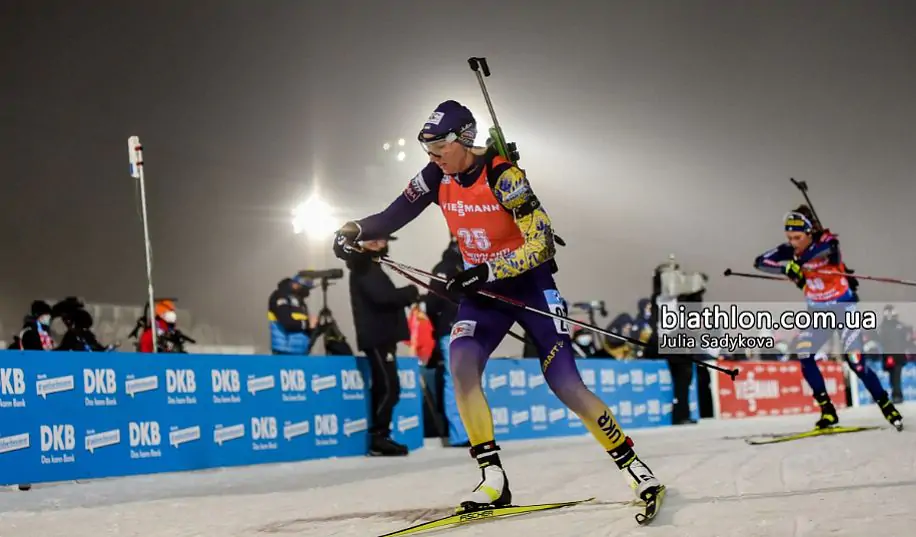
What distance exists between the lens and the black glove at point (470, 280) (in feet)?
13.1

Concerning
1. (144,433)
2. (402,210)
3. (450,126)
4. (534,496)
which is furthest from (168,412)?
(450,126)

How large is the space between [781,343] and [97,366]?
19.0 metres

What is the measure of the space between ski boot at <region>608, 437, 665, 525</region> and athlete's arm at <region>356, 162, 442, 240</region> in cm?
145

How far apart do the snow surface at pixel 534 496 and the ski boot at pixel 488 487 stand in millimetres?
124

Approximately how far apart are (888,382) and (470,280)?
18351mm

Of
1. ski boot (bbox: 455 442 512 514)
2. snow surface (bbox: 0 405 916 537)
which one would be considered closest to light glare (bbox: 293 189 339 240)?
snow surface (bbox: 0 405 916 537)

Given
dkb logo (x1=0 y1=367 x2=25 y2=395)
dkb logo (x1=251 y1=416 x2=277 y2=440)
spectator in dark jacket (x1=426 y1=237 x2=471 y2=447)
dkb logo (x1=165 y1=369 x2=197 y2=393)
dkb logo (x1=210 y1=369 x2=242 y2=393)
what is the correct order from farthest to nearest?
spectator in dark jacket (x1=426 y1=237 x2=471 y2=447), dkb logo (x1=251 y1=416 x2=277 y2=440), dkb logo (x1=210 y1=369 x2=242 y2=393), dkb logo (x1=165 y1=369 x2=197 y2=393), dkb logo (x1=0 y1=367 x2=25 y2=395)

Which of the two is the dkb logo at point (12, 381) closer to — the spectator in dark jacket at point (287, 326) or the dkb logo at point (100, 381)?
the dkb logo at point (100, 381)

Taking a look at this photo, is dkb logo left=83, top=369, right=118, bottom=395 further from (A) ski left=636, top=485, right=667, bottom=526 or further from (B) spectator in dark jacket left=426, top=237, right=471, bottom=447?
(A) ski left=636, top=485, right=667, bottom=526

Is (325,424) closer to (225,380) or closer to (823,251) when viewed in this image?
(225,380)

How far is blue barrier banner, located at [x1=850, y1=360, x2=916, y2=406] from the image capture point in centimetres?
1925

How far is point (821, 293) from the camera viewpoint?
9.07 metres

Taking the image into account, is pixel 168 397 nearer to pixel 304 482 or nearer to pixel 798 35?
pixel 304 482

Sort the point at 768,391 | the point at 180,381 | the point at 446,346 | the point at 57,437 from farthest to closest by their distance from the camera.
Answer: the point at 768,391 → the point at 446,346 → the point at 180,381 → the point at 57,437
